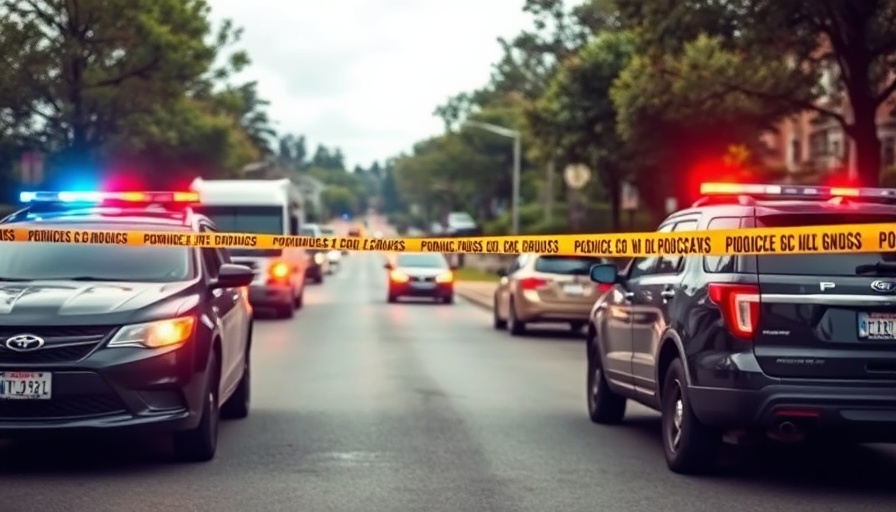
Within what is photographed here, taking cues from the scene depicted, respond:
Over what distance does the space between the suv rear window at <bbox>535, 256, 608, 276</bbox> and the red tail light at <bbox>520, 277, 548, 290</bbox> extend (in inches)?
6.7

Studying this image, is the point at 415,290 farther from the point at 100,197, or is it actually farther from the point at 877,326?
the point at 877,326

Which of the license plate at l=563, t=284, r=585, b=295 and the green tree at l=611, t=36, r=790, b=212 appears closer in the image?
the green tree at l=611, t=36, r=790, b=212

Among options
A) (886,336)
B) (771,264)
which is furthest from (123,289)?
(886,336)

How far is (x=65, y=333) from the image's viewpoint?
30.2ft

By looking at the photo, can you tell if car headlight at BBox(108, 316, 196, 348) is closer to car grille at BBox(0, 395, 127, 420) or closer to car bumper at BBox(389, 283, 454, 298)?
car grille at BBox(0, 395, 127, 420)

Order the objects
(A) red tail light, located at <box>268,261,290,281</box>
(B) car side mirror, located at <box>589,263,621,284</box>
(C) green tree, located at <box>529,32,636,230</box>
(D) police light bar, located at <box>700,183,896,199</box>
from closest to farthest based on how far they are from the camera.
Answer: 1. (D) police light bar, located at <box>700,183,896,199</box>
2. (B) car side mirror, located at <box>589,263,621,284</box>
3. (A) red tail light, located at <box>268,261,290,281</box>
4. (C) green tree, located at <box>529,32,636,230</box>

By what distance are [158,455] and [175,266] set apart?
1.28 metres

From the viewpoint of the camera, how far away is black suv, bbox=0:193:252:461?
9.13 metres

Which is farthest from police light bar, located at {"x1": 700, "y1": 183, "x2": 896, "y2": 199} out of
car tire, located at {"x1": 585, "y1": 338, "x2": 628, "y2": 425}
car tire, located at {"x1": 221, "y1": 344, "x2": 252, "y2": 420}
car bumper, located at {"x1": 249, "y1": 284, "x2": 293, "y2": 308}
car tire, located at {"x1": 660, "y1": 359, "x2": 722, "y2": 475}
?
car bumper, located at {"x1": 249, "y1": 284, "x2": 293, "y2": 308}

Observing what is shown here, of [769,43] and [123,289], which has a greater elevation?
[769,43]

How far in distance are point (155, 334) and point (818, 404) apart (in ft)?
12.8

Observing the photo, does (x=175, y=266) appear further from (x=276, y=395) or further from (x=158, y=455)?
(x=276, y=395)

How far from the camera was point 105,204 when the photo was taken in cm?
1220

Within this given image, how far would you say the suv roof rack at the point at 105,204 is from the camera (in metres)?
11.6
